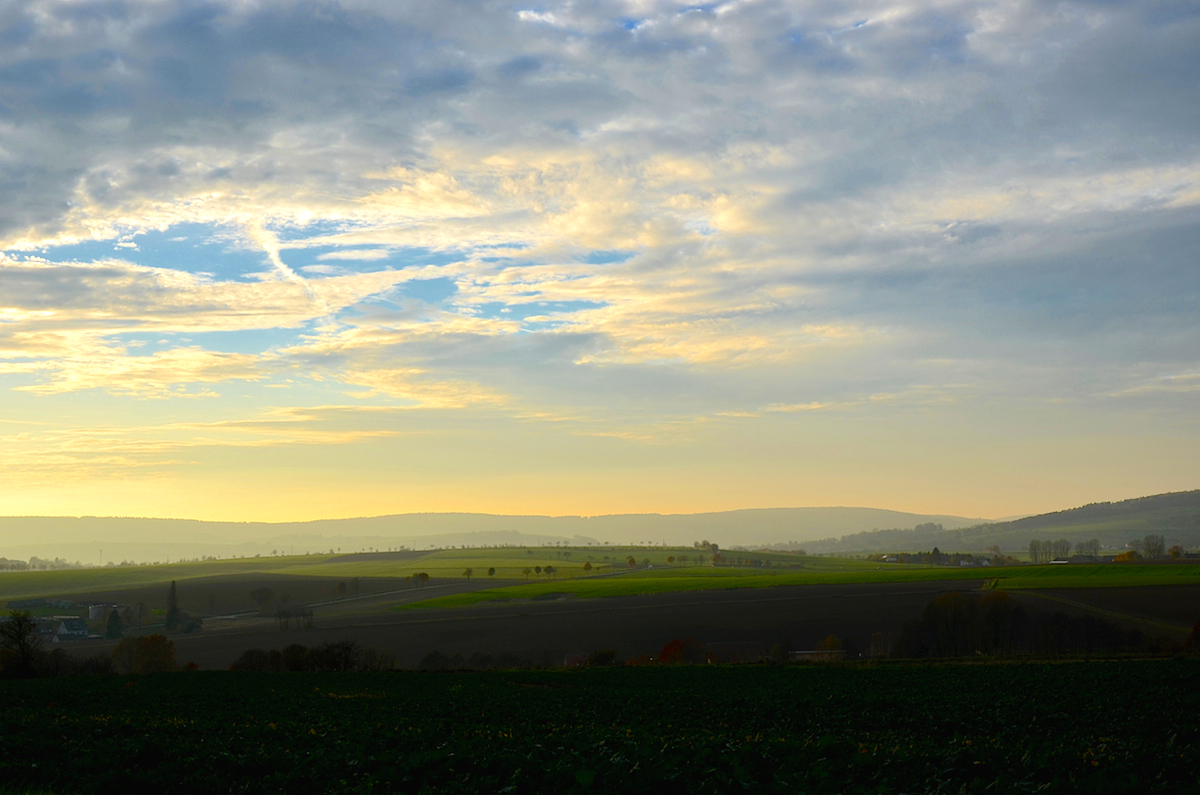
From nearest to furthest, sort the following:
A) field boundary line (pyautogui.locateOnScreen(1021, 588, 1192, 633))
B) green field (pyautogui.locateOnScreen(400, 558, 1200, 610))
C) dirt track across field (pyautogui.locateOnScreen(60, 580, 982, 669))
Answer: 1. field boundary line (pyautogui.locateOnScreen(1021, 588, 1192, 633))
2. dirt track across field (pyautogui.locateOnScreen(60, 580, 982, 669))
3. green field (pyautogui.locateOnScreen(400, 558, 1200, 610))

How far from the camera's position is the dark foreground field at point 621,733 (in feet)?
45.9

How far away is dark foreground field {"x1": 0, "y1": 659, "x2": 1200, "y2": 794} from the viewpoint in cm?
1398

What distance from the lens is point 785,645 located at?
83.5 metres

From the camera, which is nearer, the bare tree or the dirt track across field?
the bare tree

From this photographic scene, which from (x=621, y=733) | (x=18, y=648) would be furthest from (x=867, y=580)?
(x=621, y=733)

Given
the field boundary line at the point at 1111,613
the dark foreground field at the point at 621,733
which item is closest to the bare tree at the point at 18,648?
the dark foreground field at the point at 621,733

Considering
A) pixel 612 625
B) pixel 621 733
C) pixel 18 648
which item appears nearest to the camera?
pixel 621 733

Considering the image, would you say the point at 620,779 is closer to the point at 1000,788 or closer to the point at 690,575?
the point at 1000,788

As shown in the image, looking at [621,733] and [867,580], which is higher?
[621,733]

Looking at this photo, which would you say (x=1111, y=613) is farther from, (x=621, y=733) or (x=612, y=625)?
(x=621, y=733)

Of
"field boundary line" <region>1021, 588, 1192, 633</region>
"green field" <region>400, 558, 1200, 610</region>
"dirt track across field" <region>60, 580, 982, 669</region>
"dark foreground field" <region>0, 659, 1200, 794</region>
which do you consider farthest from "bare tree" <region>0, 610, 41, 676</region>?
"field boundary line" <region>1021, 588, 1192, 633</region>

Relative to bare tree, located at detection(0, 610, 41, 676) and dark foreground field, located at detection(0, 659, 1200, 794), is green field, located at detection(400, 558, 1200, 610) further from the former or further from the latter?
dark foreground field, located at detection(0, 659, 1200, 794)

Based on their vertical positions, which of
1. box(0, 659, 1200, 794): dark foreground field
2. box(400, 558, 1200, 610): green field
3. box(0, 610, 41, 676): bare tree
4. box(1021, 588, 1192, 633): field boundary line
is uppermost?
box(0, 659, 1200, 794): dark foreground field

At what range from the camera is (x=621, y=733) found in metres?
23.4
